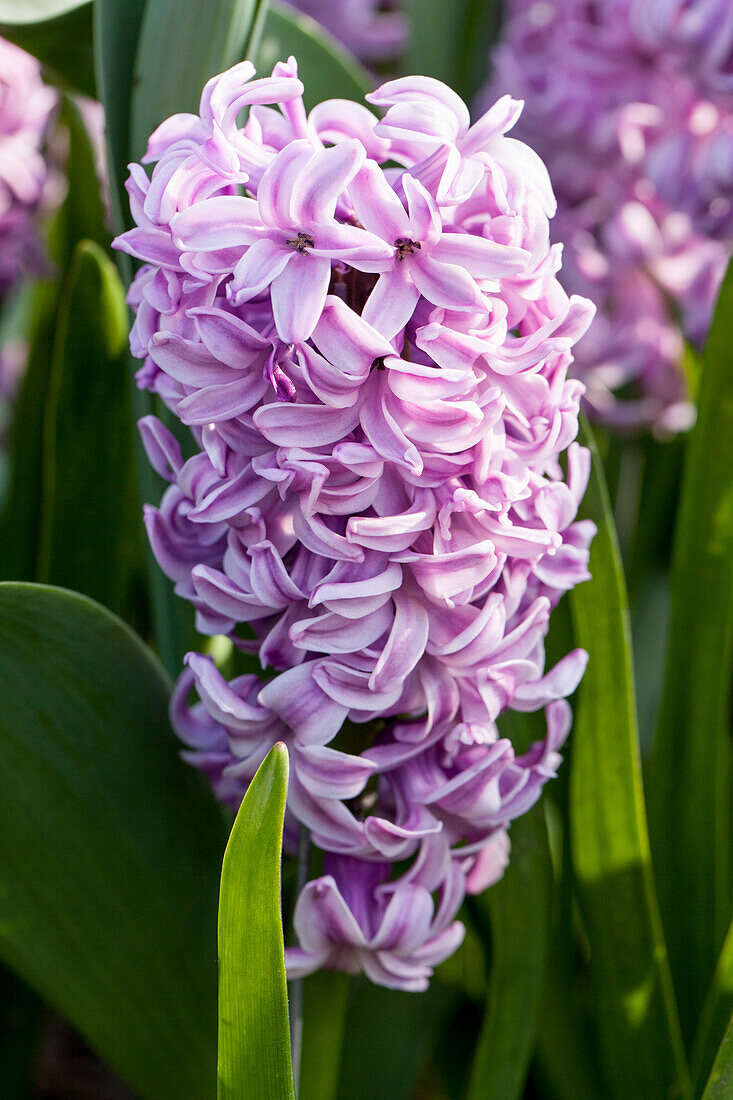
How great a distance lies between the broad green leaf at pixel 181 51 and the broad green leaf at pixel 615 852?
29 centimetres

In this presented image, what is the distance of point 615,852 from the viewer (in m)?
0.64

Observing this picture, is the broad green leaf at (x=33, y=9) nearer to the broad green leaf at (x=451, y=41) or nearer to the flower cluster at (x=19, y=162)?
the flower cluster at (x=19, y=162)

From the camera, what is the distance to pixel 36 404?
877 mm

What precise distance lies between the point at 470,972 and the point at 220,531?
1.52 feet

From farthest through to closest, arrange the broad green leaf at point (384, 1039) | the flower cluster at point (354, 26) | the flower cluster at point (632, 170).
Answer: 1. the flower cluster at point (354, 26)
2. the flower cluster at point (632, 170)
3. the broad green leaf at point (384, 1039)

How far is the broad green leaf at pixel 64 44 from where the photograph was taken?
70cm

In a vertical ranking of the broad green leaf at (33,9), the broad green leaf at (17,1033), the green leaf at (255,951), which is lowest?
the broad green leaf at (17,1033)

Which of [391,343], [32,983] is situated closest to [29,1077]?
[32,983]

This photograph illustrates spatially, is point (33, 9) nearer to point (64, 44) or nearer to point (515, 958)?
point (64, 44)

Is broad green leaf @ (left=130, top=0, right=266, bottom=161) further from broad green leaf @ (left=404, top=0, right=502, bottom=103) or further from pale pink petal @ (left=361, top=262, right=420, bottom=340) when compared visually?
broad green leaf @ (left=404, top=0, right=502, bottom=103)

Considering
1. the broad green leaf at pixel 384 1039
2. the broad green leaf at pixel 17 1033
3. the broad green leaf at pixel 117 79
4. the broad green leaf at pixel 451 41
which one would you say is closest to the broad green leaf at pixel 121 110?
the broad green leaf at pixel 117 79

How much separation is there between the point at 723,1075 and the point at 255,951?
234 millimetres

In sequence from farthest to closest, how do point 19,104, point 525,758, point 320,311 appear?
point 19,104
point 525,758
point 320,311

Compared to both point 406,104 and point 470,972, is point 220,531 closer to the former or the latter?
point 406,104
